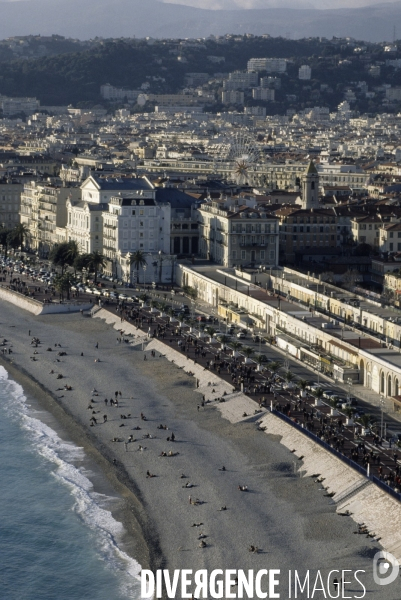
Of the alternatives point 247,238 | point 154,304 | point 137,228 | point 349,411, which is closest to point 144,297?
→ point 154,304

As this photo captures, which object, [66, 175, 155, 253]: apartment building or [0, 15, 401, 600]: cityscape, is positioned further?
[66, 175, 155, 253]: apartment building

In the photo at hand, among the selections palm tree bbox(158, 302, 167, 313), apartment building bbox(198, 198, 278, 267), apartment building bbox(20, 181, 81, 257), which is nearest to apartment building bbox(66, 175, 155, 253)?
apartment building bbox(20, 181, 81, 257)

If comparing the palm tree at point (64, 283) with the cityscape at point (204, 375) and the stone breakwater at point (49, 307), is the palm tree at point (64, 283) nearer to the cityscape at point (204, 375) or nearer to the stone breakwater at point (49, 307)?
the cityscape at point (204, 375)

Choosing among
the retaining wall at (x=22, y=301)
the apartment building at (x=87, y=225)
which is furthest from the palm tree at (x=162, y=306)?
the apartment building at (x=87, y=225)

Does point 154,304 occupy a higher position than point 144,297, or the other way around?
point 154,304

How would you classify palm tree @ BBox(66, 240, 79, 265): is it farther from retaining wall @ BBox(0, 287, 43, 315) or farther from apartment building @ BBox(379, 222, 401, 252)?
apartment building @ BBox(379, 222, 401, 252)

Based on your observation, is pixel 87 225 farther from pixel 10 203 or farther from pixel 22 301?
pixel 10 203

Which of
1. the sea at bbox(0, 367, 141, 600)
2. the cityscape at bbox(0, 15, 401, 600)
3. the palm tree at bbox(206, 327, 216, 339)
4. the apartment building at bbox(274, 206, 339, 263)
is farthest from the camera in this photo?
the apartment building at bbox(274, 206, 339, 263)
